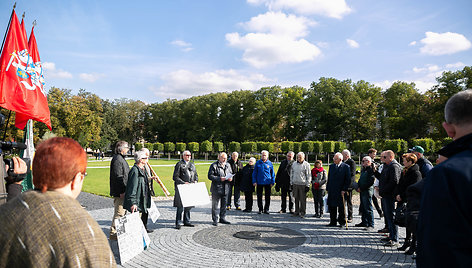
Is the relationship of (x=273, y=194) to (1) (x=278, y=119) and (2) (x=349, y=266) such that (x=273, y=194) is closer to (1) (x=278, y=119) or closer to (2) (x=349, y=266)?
(2) (x=349, y=266)

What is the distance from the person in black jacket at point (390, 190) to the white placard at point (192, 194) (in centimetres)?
485

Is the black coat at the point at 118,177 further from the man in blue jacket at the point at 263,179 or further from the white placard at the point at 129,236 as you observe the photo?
the man in blue jacket at the point at 263,179

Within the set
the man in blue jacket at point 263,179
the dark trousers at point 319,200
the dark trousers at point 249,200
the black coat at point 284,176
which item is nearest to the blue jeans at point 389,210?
the dark trousers at point 319,200

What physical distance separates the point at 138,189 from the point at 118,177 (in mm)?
640

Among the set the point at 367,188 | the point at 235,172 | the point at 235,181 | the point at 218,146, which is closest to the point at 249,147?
the point at 218,146

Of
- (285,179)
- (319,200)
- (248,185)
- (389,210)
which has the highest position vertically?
(285,179)

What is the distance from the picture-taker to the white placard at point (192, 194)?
8.90m

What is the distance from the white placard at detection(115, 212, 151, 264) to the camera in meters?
6.07

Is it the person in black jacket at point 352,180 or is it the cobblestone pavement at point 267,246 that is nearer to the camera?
the cobblestone pavement at point 267,246

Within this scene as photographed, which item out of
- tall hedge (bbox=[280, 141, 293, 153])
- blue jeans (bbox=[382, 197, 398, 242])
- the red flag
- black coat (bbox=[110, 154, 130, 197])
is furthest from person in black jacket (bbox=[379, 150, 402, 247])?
tall hedge (bbox=[280, 141, 293, 153])

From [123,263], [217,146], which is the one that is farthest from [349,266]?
[217,146]

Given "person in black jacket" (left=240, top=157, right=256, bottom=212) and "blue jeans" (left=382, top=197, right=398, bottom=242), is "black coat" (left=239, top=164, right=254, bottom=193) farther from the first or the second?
"blue jeans" (left=382, top=197, right=398, bottom=242)

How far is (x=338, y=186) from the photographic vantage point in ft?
31.0

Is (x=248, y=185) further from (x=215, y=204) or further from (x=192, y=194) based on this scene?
(x=192, y=194)
